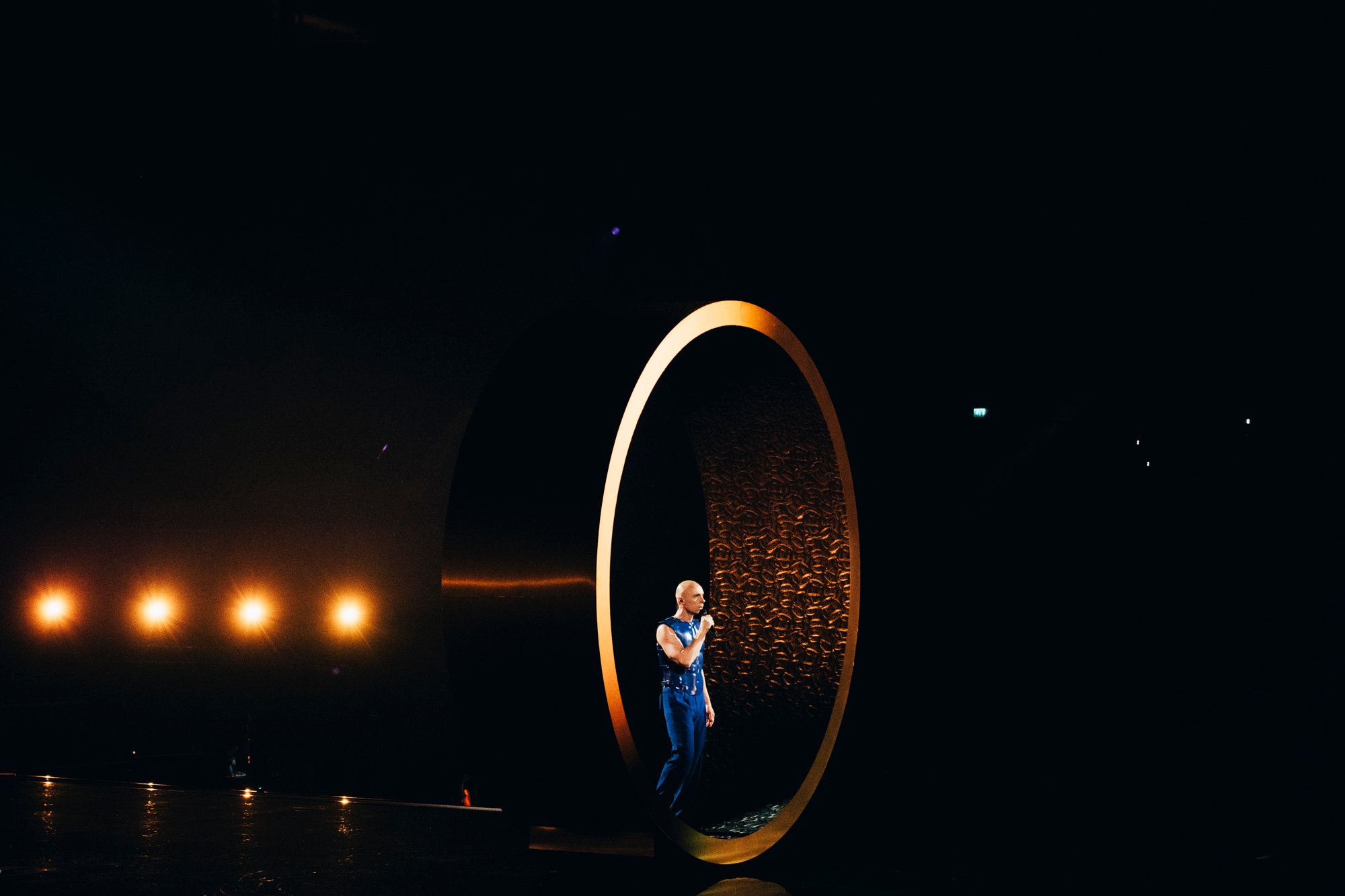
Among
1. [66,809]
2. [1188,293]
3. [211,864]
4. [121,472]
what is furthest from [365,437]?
[1188,293]

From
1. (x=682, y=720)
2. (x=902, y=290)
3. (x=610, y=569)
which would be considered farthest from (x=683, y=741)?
(x=902, y=290)

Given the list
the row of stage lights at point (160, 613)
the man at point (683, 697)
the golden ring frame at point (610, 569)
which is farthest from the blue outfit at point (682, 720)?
the row of stage lights at point (160, 613)

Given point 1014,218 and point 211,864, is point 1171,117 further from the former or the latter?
point 211,864

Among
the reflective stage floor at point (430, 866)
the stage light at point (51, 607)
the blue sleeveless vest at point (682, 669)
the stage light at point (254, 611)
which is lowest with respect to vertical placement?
the reflective stage floor at point (430, 866)

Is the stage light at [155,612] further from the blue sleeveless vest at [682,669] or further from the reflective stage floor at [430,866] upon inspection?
the blue sleeveless vest at [682,669]

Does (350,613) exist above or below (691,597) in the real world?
above

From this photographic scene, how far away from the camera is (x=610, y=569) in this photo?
17.0ft

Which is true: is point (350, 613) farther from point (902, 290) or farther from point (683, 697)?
point (902, 290)

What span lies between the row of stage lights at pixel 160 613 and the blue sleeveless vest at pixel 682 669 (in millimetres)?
4795

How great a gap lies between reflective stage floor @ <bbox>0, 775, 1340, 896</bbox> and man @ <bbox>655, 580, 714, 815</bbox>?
1.77ft

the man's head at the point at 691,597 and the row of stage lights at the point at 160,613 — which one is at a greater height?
the row of stage lights at the point at 160,613

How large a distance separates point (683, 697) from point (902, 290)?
2.69m

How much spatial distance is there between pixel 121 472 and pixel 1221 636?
7963 mm

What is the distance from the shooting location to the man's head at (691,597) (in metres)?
5.50
